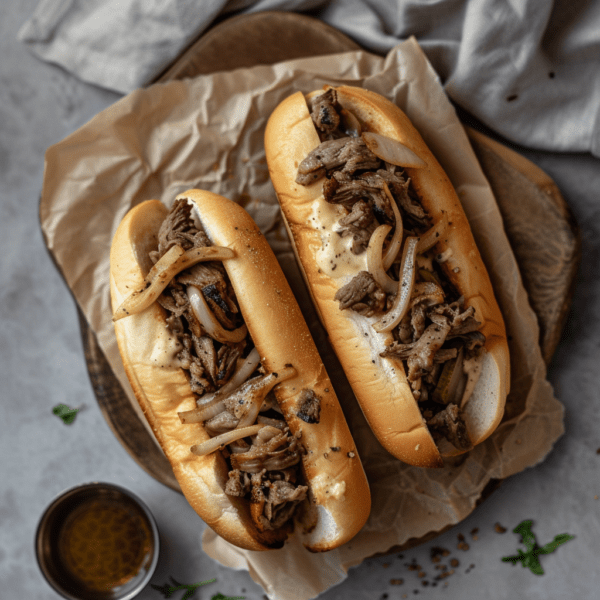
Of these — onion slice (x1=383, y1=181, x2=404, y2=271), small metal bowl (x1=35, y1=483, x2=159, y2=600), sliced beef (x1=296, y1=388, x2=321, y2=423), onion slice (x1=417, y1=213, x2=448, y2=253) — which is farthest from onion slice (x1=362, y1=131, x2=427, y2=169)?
small metal bowl (x1=35, y1=483, x2=159, y2=600)

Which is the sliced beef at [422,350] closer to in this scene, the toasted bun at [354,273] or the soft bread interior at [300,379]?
the toasted bun at [354,273]

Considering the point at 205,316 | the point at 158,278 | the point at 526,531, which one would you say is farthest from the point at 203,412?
the point at 526,531

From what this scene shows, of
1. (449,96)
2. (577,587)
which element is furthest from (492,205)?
(577,587)

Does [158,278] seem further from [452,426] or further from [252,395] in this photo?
[452,426]

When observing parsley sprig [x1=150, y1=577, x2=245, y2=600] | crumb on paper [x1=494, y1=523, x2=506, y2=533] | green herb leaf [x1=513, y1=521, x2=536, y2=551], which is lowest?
green herb leaf [x1=513, y1=521, x2=536, y2=551]

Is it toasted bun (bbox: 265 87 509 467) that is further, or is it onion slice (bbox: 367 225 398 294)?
toasted bun (bbox: 265 87 509 467)

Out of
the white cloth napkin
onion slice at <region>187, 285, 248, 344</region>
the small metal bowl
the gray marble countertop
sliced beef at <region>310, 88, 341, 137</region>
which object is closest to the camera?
onion slice at <region>187, 285, 248, 344</region>

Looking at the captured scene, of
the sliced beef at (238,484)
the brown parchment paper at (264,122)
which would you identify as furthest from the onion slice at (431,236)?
the sliced beef at (238,484)

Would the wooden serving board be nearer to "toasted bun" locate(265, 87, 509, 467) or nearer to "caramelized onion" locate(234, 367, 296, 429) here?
"toasted bun" locate(265, 87, 509, 467)
